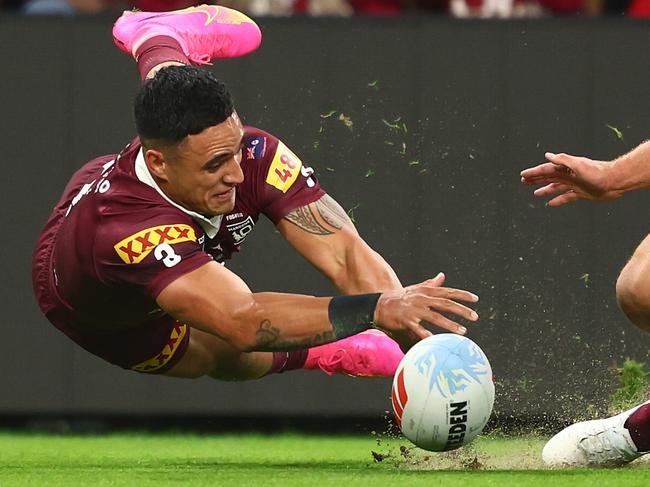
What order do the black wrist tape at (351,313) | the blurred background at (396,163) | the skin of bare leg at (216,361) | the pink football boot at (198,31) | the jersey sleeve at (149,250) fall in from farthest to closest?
the blurred background at (396,163) → the pink football boot at (198,31) → the skin of bare leg at (216,361) → the jersey sleeve at (149,250) → the black wrist tape at (351,313)

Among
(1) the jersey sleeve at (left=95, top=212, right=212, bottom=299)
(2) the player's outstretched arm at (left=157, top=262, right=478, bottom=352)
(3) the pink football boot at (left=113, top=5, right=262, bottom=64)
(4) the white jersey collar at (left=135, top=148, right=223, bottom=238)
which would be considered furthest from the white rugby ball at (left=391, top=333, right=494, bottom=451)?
(3) the pink football boot at (left=113, top=5, right=262, bottom=64)

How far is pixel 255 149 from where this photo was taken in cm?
666

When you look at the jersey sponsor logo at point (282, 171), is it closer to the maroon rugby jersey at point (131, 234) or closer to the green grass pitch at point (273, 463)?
the maroon rugby jersey at point (131, 234)

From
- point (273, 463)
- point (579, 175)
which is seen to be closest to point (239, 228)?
point (273, 463)

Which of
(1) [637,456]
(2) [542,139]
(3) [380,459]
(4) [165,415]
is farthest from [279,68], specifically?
(1) [637,456]

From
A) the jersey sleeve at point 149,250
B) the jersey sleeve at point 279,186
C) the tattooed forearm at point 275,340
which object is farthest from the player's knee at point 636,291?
the jersey sleeve at point 149,250

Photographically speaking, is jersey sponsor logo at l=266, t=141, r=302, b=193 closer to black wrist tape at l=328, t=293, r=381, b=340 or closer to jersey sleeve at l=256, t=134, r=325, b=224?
jersey sleeve at l=256, t=134, r=325, b=224

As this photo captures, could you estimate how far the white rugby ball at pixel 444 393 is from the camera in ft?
18.7

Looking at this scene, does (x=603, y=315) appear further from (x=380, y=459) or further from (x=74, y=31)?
(x=74, y=31)

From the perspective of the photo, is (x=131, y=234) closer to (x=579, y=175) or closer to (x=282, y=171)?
(x=282, y=171)

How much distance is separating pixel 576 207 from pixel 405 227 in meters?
1.00

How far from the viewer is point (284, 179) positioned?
6656 mm

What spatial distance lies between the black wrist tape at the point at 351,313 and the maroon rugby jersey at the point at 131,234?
56cm

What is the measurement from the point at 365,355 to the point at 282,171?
0.91m
